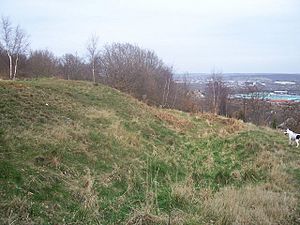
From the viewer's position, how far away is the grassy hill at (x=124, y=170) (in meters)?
5.71

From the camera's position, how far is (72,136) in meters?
10.0

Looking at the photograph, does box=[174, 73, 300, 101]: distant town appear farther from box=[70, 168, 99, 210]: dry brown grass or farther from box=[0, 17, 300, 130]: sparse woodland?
box=[70, 168, 99, 210]: dry brown grass

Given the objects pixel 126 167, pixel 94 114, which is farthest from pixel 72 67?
pixel 126 167

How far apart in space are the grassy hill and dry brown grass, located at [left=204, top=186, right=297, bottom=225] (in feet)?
0.06

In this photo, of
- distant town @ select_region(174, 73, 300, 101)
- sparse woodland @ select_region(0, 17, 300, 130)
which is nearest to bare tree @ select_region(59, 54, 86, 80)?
sparse woodland @ select_region(0, 17, 300, 130)

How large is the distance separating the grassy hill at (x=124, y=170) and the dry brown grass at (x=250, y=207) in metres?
0.02

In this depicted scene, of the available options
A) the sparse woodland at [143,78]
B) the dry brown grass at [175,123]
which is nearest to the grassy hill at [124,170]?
the dry brown grass at [175,123]

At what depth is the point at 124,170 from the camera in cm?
875

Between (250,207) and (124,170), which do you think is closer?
(250,207)

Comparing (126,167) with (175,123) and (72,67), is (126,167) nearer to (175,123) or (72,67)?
(175,123)

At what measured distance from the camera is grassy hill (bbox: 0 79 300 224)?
5707mm

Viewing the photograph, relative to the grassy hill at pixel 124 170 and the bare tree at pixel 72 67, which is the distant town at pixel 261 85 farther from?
the grassy hill at pixel 124 170

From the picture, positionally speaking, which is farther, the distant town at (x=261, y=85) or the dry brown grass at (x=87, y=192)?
the distant town at (x=261, y=85)

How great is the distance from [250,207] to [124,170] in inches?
144
